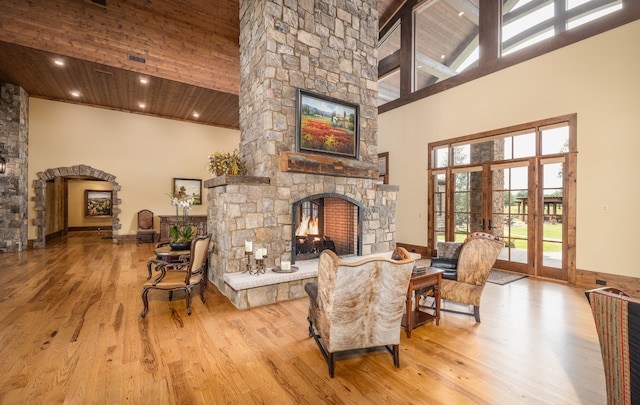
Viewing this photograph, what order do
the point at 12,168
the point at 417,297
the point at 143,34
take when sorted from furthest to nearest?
the point at 12,168
the point at 143,34
the point at 417,297

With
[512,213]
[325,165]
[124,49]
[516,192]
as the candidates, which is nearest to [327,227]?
[325,165]

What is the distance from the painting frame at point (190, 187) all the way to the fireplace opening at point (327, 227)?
602 cm

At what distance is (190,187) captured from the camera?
979 cm

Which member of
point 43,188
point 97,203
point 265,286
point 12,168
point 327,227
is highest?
point 12,168

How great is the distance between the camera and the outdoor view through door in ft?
15.3

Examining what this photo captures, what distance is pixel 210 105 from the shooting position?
8.41 metres

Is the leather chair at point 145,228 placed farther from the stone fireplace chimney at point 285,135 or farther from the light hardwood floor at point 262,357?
the stone fireplace chimney at point 285,135

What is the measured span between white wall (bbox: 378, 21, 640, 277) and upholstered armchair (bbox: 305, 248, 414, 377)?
4.13 m

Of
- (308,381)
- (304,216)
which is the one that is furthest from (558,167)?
(308,381)

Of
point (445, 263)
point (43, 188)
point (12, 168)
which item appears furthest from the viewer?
point (43, 188)

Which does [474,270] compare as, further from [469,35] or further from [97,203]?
[97,203]

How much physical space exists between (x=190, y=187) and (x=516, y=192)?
376 inches

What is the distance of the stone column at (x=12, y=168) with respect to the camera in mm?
6859

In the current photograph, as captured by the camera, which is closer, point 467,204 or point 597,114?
point 597,114
